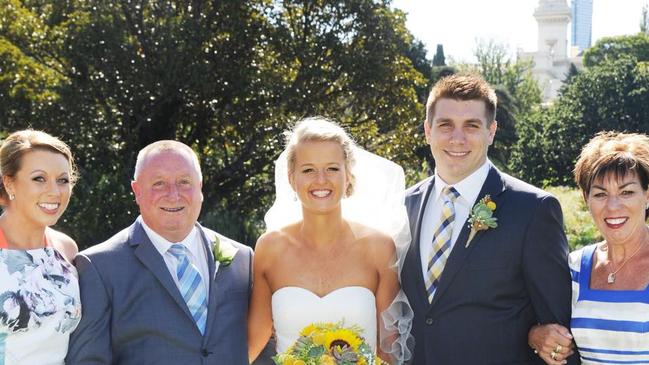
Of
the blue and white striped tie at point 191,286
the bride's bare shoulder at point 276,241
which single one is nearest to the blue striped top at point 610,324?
the bride's bare shoulder at point 276,241

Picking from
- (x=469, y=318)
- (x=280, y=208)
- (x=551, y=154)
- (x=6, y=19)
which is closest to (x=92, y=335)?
(x=280, y=208)

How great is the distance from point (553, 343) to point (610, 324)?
308 millimetres

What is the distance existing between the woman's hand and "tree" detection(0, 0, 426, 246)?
8609mm

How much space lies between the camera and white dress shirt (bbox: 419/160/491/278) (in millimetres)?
4422

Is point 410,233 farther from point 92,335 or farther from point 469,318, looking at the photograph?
point 92,335

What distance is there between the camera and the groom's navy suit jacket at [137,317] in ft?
13.2

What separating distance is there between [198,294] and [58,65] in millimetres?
10010

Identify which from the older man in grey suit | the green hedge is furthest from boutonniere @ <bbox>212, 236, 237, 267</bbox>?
the green hedge

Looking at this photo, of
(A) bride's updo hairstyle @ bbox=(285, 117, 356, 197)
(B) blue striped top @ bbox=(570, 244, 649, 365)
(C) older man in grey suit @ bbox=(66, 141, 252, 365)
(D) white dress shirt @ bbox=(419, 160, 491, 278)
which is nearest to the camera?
(B) blue striped top @ bbox=(570, 244, 649, 365)

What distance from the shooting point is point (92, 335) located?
4.01 m

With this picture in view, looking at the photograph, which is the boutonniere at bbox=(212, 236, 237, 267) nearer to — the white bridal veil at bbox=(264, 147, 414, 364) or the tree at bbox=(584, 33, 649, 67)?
the white bridal veil at bbox=(264, 147, 414, 364)

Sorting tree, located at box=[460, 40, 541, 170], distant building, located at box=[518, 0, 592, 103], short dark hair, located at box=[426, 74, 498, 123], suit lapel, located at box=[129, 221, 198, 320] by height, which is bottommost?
suit lapel, located at box=[129, 221, 198, 320]

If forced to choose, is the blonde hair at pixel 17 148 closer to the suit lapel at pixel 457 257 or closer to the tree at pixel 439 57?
the suit lapel at pixel 457 257

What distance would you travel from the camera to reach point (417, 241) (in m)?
4.49
